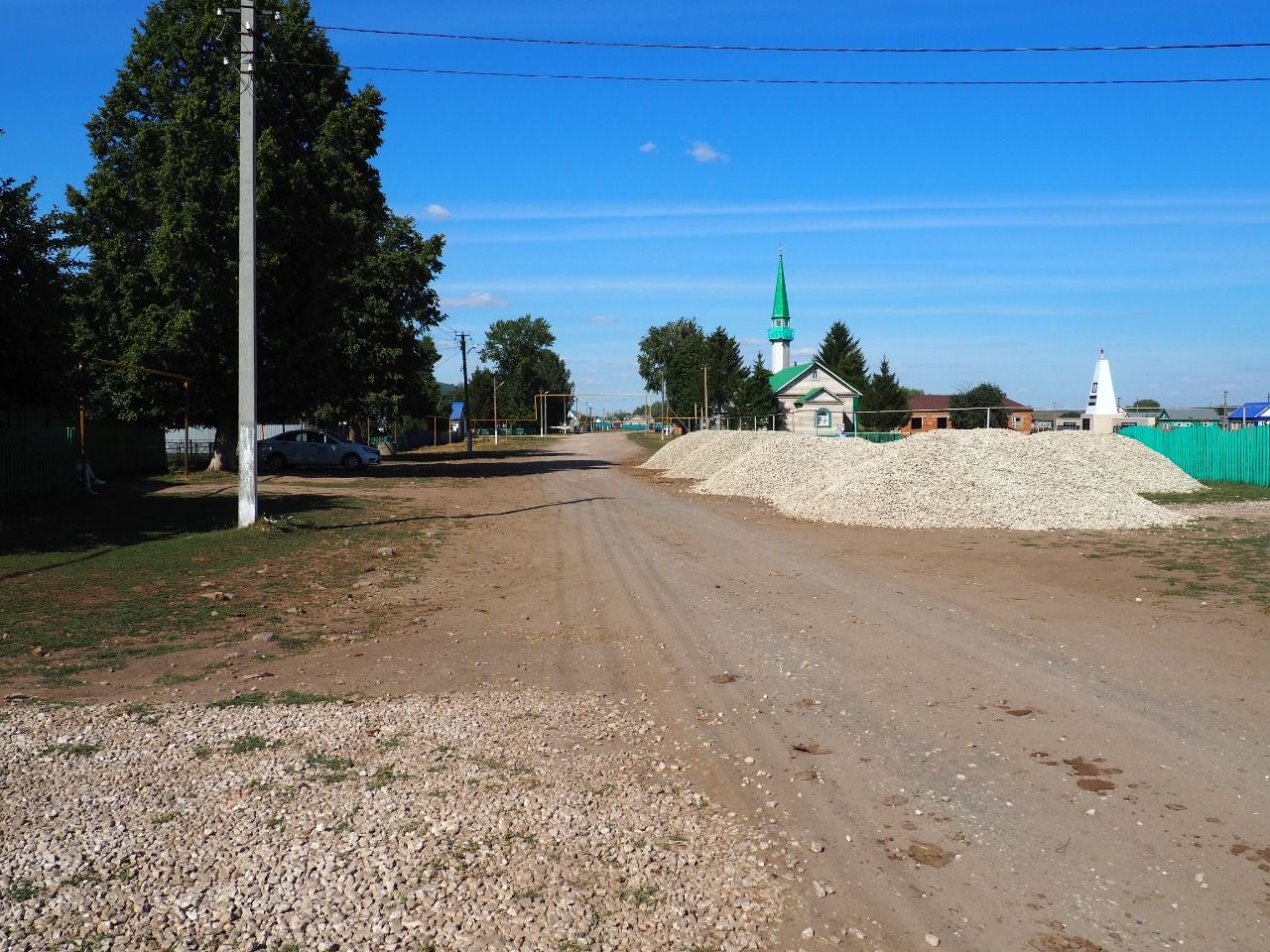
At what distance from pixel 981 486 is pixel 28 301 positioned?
19318 millimetres

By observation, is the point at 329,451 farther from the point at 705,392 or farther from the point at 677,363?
the point at 677,363

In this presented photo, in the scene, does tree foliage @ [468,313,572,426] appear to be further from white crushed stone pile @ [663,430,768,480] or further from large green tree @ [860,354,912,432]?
white crushed stone pile @ [663,430,768,480]

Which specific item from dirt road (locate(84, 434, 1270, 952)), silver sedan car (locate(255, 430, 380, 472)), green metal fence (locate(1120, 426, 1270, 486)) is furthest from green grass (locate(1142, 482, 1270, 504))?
silver sedan car (locate(255, 430, 380, 472))

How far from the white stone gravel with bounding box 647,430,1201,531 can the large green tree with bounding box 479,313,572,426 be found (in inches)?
4389

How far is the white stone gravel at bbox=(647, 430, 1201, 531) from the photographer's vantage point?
1923 cm

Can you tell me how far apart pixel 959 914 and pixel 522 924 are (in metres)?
1.84

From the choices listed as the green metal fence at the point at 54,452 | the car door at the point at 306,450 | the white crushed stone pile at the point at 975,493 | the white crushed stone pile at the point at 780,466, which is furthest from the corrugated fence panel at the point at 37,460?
the white crushed stone pile at the point at 780,466

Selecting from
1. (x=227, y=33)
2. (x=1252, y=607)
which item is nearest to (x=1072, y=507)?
(x=1252, y=607)

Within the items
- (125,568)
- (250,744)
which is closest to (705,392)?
(125,568)

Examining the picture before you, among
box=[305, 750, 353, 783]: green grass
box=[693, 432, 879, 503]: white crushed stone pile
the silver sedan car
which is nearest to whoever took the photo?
box=[305, 750, 353, 783]: green grass

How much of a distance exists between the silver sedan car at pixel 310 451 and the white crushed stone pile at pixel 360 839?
32.1m

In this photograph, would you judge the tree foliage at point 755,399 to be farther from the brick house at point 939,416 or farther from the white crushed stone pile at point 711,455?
the white crushed stone pile at point 711,455

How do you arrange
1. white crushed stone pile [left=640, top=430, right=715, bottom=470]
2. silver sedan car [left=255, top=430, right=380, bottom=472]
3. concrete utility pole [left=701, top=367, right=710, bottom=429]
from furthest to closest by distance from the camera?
1. concrete utility pole [left=701, top=367, right=710, bottom=429]
2. white crushed stone pile [left=640, top=430, right=715, bottom=470]
3. silver sedan car [left=255, top=430, right=380, bottom=472]

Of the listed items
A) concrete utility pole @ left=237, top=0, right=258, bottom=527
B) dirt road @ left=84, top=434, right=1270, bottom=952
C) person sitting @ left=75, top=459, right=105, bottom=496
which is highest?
concrete utility pole @ left=237, top=0, right=258, bottom=527
